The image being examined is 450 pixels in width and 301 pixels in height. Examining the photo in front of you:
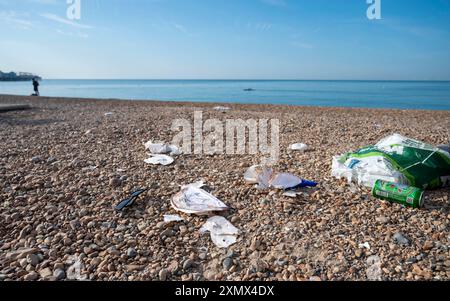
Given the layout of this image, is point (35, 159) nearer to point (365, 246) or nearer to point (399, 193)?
point (365, 246)

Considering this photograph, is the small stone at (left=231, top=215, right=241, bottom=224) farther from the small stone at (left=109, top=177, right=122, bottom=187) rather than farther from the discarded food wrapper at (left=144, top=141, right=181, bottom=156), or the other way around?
the discarded food wrapper at (left=144, top=141, right=181, bottom=156)

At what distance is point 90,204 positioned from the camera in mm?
3008

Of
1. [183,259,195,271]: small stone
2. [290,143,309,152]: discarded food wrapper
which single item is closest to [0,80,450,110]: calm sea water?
[290,143,309,152]: discarded food wrapper

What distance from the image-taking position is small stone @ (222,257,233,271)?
6.84 ft

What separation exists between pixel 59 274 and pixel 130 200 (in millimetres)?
1061

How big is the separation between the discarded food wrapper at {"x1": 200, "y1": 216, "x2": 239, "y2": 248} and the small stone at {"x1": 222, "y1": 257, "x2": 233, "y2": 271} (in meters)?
0.18

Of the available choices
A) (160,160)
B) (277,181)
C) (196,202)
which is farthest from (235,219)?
(160,160)

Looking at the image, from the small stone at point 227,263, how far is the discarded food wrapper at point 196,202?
0.69 m

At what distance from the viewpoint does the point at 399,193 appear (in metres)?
2.79

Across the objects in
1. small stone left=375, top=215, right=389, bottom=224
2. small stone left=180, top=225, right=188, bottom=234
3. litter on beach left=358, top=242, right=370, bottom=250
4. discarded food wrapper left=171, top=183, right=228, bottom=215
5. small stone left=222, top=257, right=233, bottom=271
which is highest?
discarded food wrapper left=171, top=183, right=228, bottom=215

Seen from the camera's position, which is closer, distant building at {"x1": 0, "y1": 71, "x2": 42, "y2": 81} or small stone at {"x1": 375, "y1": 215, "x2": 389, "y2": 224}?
small stone at {"x1": 375, "y1": 215, "x2": 389, "y2": 224}

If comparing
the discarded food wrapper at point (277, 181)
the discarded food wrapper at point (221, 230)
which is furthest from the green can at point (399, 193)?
the discarded food wrapper at point (221, 230)

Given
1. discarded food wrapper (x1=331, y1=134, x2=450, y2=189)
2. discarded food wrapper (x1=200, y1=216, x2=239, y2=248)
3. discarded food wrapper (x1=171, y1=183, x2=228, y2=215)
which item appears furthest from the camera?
discarded food wrapper (x1=331, y1=134, x2=450, y2=189)
